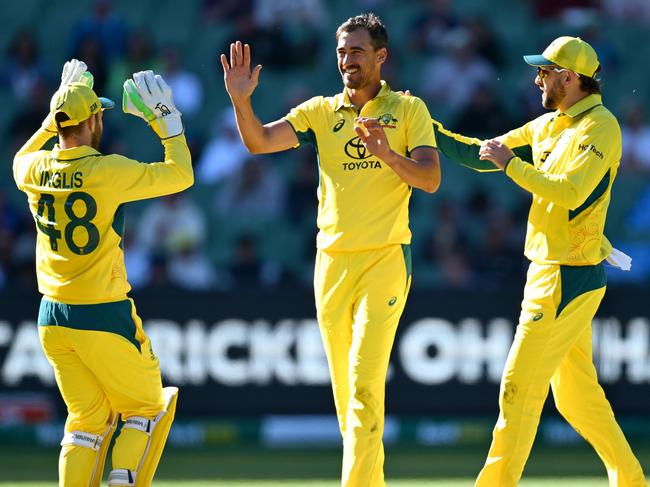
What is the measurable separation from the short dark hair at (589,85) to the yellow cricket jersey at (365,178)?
2.46 feet

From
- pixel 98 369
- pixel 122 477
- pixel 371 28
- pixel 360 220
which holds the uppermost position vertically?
pixel 371 28

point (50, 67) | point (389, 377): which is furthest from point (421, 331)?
point (50, 67)

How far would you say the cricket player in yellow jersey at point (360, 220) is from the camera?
630cm

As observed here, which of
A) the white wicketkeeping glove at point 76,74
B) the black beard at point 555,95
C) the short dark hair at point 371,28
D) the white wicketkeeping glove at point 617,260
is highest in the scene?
the short dark hair at point 371,28

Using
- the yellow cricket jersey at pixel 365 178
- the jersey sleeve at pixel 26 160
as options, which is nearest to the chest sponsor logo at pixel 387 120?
the yellow cricket jersey at pixel 365 178

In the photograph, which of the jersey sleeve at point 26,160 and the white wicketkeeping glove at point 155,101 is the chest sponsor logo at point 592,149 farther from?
the jersey sleeve at point 26,160

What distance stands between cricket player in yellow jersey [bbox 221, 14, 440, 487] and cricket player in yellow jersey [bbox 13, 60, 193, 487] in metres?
0.64

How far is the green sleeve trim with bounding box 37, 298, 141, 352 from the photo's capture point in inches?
241

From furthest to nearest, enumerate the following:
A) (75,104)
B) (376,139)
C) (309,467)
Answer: (309,467) → (376,139) → (75,104)

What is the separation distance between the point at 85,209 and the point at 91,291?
377 millimetres

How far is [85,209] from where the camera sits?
605 cm

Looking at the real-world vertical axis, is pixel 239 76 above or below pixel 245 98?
above

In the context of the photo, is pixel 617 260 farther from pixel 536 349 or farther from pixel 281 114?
pixel 281 114

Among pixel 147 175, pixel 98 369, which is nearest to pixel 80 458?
pixel 98 369
